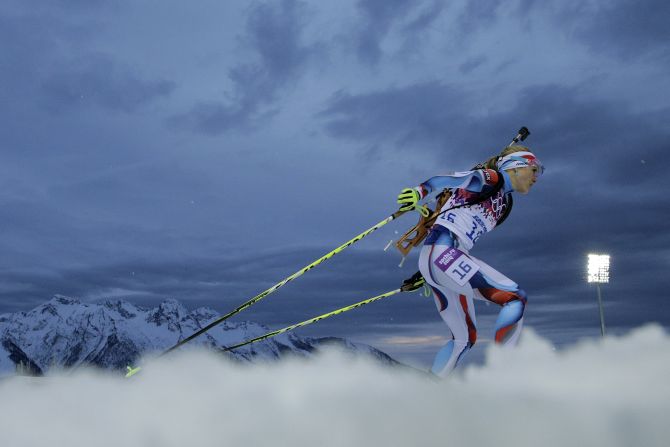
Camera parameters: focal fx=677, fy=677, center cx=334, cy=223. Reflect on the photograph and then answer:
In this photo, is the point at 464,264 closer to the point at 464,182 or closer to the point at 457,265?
the point at 457,265

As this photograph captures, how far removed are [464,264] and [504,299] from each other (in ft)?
2.01

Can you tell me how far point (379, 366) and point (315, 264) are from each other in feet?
7.84

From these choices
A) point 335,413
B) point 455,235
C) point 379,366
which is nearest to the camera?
point 335,413

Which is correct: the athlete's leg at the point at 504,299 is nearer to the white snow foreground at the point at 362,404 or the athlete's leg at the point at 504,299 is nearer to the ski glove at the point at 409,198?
the white snow foreground at the point at 362,404

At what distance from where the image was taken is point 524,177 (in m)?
8.53

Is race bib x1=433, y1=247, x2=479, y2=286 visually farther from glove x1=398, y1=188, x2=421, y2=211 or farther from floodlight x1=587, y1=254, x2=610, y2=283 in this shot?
floodlight x1=587, y1=254, x2=610, y2=283

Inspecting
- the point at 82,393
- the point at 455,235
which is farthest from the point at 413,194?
the point at 82,393

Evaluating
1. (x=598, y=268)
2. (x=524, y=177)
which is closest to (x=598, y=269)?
(x=598, y=268)

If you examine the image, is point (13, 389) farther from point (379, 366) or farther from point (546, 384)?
point (546, 384)

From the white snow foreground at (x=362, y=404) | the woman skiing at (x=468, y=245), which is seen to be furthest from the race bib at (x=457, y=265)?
the white snow foreground at (x=362, y=404)

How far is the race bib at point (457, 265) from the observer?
316 inches

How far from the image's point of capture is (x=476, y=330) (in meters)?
8.59

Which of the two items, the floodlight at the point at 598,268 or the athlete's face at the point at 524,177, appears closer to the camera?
the athlete's face at the point at 524,177

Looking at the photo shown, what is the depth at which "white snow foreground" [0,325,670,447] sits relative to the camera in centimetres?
592
